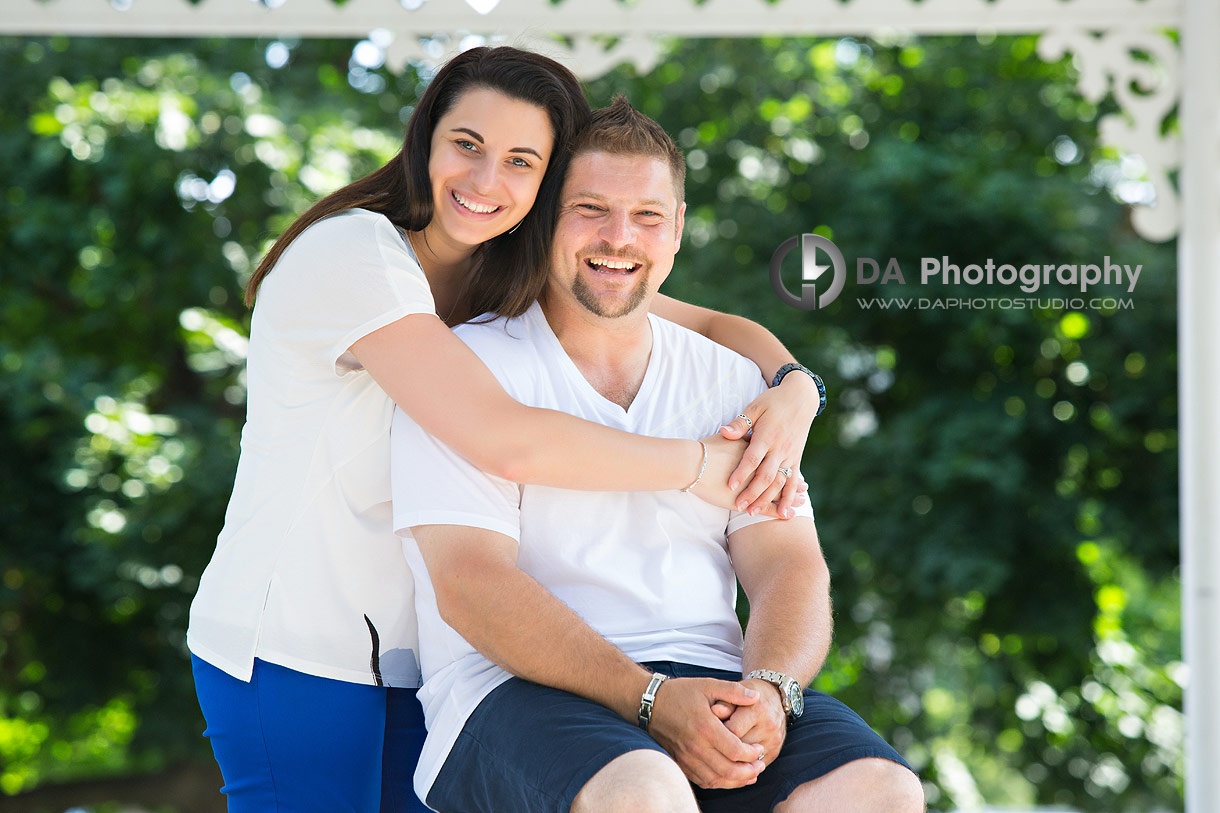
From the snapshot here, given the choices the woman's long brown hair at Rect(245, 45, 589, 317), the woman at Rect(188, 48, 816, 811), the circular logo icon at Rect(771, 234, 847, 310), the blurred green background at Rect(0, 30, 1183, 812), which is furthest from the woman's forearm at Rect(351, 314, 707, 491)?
the blurred green background at Rect(0, 30, 1183, 812)

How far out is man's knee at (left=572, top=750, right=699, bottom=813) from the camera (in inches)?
49.4

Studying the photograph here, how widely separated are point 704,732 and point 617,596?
27cm

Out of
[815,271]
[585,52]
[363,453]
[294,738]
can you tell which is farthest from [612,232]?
[815,271]

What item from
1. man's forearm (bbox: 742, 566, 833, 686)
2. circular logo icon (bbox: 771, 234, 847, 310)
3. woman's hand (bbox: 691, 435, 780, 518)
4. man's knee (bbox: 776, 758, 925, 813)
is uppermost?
circular logo icon (bbox: 771, 234, 847, 310)

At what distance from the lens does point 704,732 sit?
1396 mm

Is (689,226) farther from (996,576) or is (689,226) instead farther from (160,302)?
(160,302)

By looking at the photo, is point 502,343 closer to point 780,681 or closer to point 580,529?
point 580,529

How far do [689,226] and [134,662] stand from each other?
3.23 m

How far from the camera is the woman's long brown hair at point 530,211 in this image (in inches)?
65.1

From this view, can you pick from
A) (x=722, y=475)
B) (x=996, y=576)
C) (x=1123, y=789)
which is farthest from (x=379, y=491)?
(x=1123, y=789)

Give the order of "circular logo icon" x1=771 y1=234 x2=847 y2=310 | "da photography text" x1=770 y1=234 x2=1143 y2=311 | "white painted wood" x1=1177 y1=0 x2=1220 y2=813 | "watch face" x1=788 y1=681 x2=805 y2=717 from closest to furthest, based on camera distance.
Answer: "watch face" x1=788 y1=681 x2=805 y2=717
"white painted wood" x1=1177 y1=0 x2=1220 y2=813
"circular logo icon" x1=771 y1=234 x2=847 y2=310
"da photography text" x1=770 y1=234 x2=1143 y2=311

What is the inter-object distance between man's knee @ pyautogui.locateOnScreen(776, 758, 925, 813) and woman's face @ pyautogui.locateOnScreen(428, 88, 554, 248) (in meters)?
0.87

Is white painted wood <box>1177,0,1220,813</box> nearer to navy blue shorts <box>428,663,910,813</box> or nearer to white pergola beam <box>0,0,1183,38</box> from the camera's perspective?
white pergola beam <box>0,0,1183,38</box>

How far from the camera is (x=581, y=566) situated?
1.61 m
